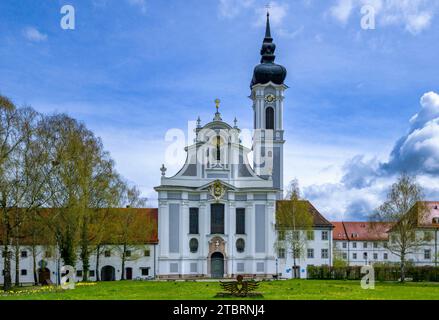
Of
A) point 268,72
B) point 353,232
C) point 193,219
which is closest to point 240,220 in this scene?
point 193,219

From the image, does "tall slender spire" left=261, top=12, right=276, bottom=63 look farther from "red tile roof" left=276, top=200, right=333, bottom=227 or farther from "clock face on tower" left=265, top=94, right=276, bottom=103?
"red tile roof" left=276, top=200, right=333, bottom=227

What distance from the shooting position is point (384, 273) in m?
59.1

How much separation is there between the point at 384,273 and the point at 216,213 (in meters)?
17.9

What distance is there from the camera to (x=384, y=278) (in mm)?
58719

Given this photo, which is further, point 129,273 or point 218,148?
point 129,273

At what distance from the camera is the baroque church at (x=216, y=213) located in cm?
6525

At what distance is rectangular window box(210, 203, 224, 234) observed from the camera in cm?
6619

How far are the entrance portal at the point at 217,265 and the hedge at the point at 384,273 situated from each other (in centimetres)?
983

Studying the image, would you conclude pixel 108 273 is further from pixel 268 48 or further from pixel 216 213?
pixel 268 48

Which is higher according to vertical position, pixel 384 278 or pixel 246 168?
pixel 246 168

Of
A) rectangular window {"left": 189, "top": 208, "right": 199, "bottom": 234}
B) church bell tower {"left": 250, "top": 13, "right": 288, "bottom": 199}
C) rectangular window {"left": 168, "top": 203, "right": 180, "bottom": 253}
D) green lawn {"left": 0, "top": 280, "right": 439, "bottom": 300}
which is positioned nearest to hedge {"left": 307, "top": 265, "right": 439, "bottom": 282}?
rectangular window {"left": 189, "top": 208, "right": 199, "bottom": 234}

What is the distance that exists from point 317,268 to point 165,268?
15489 mm
